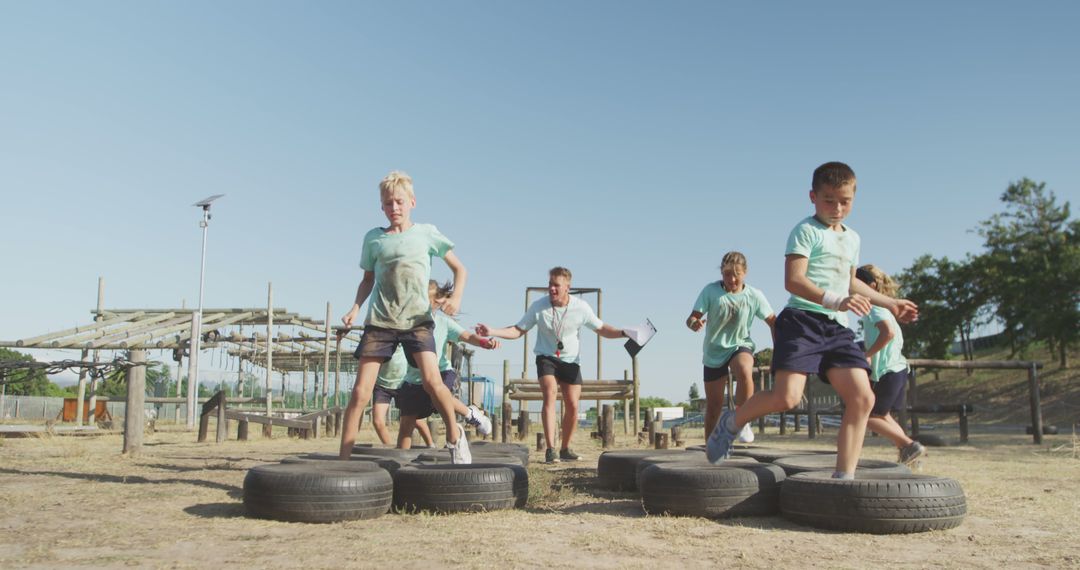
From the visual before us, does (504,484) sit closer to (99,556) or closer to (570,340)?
(99,556)

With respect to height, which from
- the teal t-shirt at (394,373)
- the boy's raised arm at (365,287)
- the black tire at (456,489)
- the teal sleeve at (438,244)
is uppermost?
the teal sleeve at (438,244)

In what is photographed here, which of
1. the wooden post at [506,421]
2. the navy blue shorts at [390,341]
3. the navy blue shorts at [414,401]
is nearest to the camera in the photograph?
the navy blue shorts at [390,341]

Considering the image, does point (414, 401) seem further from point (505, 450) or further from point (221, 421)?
point (221, 421)

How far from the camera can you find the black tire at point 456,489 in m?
4.39

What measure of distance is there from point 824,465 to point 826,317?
162cm

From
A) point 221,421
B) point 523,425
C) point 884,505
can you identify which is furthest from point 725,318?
point 221,421

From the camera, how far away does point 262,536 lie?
3637 mm

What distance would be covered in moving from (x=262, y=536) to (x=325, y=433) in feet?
47.5

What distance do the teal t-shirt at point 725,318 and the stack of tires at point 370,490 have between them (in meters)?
2.79

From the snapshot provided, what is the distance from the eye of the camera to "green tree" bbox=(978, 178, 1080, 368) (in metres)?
27.3

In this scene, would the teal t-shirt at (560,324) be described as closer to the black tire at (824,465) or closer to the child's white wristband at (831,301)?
the black tire at (824,465)

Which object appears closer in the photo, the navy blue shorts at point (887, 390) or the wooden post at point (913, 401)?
the navy blue shorts at point (887, 390)

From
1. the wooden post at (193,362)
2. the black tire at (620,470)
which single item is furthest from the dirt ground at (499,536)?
the wooden post at (193,362)

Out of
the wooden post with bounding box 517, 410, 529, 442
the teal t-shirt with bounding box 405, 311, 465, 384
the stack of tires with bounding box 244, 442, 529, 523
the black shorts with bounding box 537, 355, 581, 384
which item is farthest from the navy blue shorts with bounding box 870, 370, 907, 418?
the wooden post with bounding box 517, 410, 529, 442
